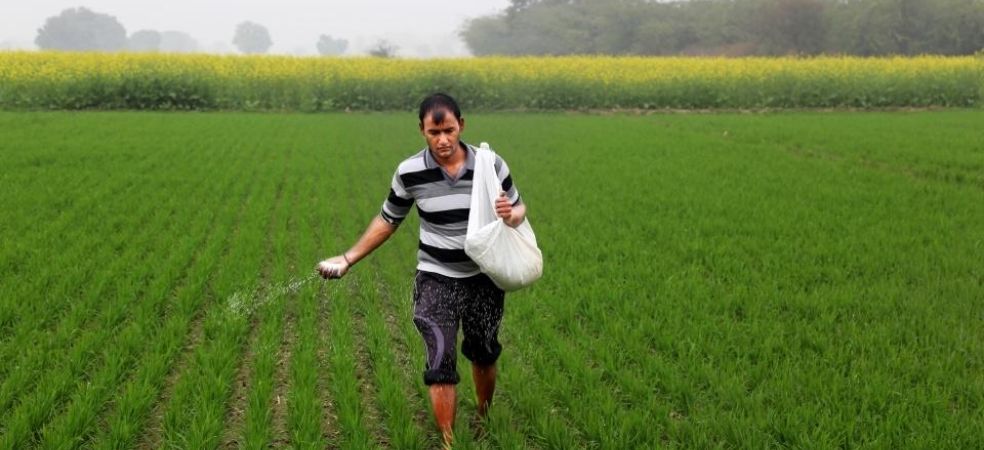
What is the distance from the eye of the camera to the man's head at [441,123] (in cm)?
249

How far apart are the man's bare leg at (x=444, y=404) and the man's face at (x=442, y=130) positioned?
0.81 m

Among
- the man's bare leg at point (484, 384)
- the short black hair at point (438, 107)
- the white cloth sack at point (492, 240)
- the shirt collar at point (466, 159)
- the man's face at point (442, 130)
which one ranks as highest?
the short black hair at point (438, 107)

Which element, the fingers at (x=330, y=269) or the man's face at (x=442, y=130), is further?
the fingers at (x=330, y=269)

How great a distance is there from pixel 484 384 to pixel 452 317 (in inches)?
18.1

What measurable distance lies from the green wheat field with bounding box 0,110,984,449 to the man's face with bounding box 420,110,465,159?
1147mm

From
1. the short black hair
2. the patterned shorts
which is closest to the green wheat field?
the patterned shorts

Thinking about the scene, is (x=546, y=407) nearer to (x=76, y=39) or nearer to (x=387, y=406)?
(x=387, y=406)

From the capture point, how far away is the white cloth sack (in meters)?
2.49

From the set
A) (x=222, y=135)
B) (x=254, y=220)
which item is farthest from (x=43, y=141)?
(x=254, y=220)

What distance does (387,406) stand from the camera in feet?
10.8

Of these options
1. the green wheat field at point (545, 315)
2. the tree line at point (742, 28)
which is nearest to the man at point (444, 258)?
the green wheat field at point (545, 315)

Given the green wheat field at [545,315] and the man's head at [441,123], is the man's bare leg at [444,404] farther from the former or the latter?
the man's head at [441,123]

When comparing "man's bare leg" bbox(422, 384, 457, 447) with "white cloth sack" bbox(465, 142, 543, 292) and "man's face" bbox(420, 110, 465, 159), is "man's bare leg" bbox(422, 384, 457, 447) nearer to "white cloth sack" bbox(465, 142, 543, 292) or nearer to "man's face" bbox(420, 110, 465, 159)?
"white cloth sack" bbox(465, 142, 543, 292)

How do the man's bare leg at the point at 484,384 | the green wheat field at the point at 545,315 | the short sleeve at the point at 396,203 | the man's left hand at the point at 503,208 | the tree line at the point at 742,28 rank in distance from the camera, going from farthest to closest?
the tree line at the point at 742,28
the green wheat field at the point at 545,315
the man's bare leg at the point at 484,384
the short sleeve at the point at 396,203
the man's left hand at the point at 503,208
